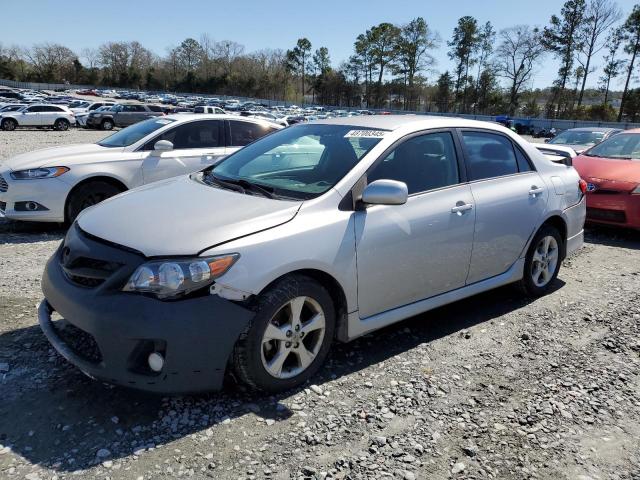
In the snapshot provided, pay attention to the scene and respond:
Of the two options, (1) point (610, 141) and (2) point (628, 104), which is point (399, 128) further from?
(2) point (628, 104)

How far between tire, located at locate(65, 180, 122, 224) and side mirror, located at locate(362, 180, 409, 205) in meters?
4.75

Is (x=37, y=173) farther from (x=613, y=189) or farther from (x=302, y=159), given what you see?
(x=613, y=189)

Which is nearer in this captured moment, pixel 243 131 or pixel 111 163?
pixel 111 163

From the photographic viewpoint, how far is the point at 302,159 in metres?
3.99

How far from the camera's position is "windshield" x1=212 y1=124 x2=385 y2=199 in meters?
3.51

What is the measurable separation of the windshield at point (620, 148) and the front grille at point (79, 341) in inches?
331

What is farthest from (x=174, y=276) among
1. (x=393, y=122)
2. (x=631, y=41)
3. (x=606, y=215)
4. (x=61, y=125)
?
(x=631, y=41)

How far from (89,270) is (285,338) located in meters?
1.16

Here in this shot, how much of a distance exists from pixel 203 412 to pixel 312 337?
0.77 metres

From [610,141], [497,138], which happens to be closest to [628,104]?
[610,141]

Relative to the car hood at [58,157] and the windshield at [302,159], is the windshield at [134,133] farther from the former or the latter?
the windshield at [302,159]

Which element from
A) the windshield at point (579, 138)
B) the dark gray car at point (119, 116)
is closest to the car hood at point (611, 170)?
the windshield at point (579, 138)

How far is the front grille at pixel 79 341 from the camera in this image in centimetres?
282

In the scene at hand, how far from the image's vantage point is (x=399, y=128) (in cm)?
387
